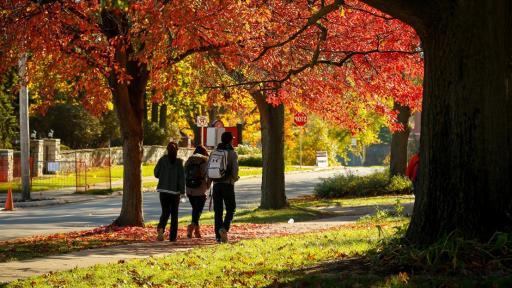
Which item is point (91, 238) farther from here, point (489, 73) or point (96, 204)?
point (96, 204)

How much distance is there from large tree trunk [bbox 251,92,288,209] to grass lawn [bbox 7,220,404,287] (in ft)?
33.4

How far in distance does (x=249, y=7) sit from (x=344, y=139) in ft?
165

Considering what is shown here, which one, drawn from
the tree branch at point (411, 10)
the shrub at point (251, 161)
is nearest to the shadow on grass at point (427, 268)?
the tree branch at point (411, 10)

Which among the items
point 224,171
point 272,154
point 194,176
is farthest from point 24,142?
point 224,171

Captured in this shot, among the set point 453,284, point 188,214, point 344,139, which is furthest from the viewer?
point 344,139

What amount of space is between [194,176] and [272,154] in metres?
8.21

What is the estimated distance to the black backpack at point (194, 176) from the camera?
14703mm

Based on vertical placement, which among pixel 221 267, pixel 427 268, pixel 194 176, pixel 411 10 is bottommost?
pixel 221 267

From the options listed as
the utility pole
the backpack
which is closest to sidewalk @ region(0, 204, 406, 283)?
the backpack

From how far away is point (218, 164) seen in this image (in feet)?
44.6

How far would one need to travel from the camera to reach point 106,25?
17.4 meters

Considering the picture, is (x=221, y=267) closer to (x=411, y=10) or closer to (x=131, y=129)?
(x=411, y=10)

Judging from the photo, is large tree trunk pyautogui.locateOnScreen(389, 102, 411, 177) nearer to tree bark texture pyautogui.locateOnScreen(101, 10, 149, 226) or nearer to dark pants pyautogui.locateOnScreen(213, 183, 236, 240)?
tree bark texture pyautogui.locateOnScreen(101, 10, 149, 226)

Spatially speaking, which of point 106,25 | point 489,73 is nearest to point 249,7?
point 106,25
